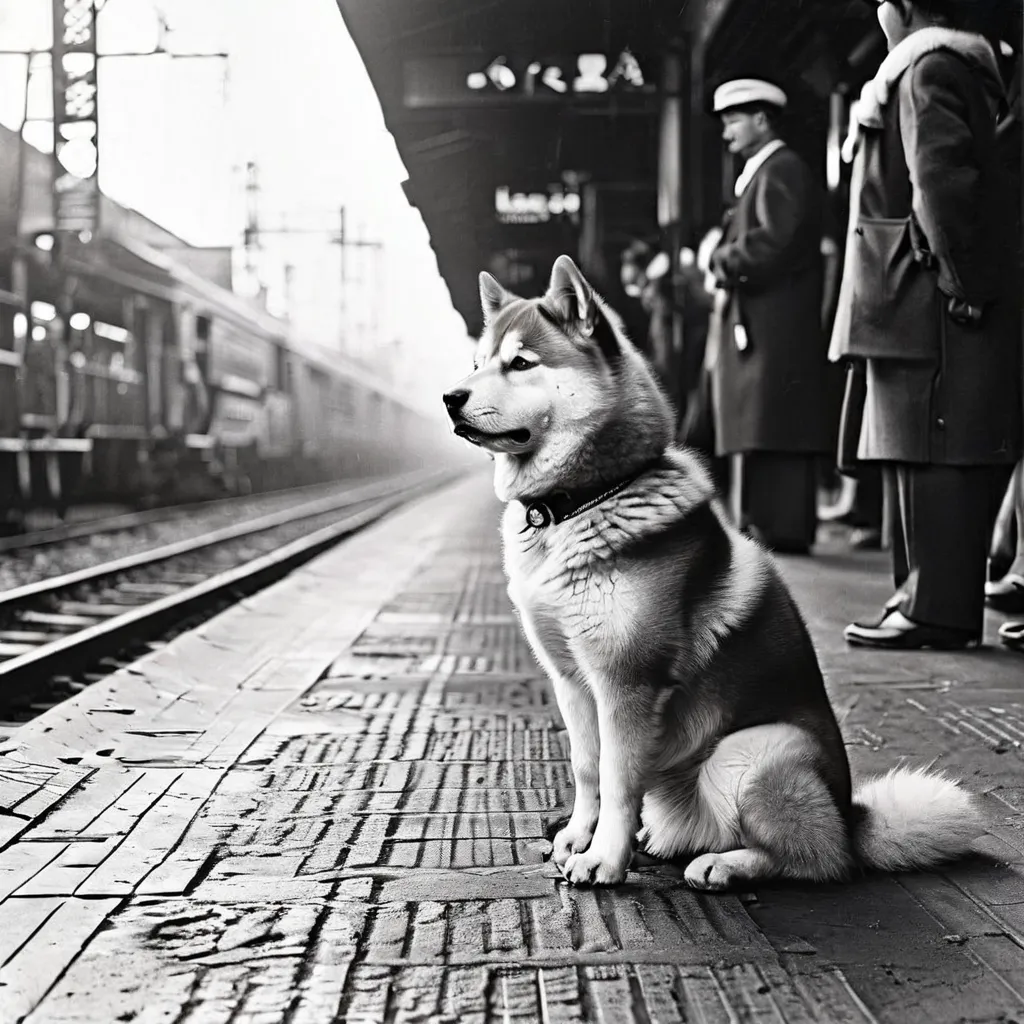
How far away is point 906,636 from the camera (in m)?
4.67

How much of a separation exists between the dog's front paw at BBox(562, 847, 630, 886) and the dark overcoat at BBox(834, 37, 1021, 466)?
8.38 feet

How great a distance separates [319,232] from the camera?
160 feet

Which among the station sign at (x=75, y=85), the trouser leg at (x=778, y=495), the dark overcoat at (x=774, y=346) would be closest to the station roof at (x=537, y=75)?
the dark overcoat at (x=774, y=346)

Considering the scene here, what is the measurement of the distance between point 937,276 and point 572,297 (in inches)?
99.8

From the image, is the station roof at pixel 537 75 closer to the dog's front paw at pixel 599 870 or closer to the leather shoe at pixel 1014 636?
the leather shoe at pixel 1014 636

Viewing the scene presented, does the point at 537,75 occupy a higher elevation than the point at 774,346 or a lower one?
higher

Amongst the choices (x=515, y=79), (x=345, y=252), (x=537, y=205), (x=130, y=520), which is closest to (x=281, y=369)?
(x=537, y=205)

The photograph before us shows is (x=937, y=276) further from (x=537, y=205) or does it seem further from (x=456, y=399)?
(x=537, y=205)

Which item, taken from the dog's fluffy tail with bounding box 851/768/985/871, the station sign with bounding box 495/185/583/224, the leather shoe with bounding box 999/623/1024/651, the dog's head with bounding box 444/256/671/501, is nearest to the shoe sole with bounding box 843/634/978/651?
the leather shoe with bounding box 999/623/1024/651

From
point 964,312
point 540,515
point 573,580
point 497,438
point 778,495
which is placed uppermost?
point 964,312

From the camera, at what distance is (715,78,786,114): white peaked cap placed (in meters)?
6.44

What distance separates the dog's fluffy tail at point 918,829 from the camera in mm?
2436

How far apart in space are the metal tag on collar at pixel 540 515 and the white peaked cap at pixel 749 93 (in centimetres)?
464

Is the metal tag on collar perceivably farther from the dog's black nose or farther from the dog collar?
the dog's black nose
